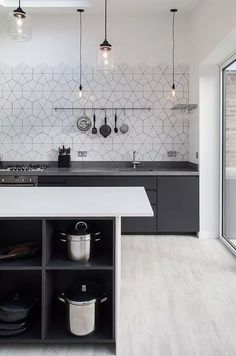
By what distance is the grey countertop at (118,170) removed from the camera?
487cm

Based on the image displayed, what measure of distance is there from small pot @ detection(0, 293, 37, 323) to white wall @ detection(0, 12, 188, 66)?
3952 millimetres

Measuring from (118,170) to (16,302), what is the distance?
2960 mm

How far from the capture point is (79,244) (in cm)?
227

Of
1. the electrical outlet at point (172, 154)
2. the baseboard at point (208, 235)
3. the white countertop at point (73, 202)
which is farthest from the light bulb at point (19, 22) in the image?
the baseboard at point (208, 235)

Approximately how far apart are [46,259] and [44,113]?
11.8ft

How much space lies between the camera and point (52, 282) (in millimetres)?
2457

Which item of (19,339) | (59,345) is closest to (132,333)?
(59,345)

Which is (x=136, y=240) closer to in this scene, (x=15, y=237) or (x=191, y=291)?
(x=191, y=291)

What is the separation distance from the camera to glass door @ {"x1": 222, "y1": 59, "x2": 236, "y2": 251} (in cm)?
443

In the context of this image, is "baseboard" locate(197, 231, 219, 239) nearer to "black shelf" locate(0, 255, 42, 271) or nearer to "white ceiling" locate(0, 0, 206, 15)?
"white ceiling" locate(0, 0, 206, 15)

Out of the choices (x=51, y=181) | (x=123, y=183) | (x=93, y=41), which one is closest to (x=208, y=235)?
(x=123, y=183)

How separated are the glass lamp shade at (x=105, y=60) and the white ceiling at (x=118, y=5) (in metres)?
2.01

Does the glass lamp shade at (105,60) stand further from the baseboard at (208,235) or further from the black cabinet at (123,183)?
the baseboard at (208,235)

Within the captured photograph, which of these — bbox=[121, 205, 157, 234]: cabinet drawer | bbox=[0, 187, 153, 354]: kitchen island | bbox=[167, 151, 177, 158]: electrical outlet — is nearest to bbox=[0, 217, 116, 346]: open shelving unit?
bbox=[0, 187, 153, 354]: kitchen island
